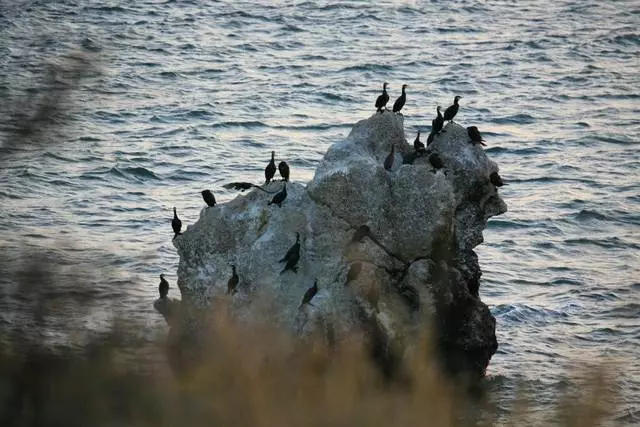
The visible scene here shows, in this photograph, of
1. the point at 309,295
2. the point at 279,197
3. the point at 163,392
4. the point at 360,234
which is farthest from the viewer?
the point at 279,197

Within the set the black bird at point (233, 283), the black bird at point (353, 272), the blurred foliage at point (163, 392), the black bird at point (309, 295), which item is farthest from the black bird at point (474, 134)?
the blurred foliage at point (163, 392)

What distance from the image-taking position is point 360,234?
1537 cm

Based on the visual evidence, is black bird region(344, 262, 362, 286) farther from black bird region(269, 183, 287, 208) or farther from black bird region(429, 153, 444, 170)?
black bird region(429, 153, 444, 170)

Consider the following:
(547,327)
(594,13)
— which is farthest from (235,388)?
(594,13)

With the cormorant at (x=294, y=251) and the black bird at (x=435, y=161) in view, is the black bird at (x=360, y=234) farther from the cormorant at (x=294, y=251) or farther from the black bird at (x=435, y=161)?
the black bird at (x=435, y=161)

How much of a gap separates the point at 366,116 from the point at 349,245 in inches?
→ 736

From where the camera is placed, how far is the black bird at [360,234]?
15.4 m

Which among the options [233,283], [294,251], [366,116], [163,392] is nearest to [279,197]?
[294,251]

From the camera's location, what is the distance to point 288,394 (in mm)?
6797

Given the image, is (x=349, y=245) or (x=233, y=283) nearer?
(x=233, y=283)

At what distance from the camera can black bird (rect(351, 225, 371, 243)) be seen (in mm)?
15352

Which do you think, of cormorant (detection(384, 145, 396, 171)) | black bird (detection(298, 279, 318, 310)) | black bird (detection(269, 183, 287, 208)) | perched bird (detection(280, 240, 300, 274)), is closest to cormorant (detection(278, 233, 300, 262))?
perched bird (detection(280, 240, 300, 274))

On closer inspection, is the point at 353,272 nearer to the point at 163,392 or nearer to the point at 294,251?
the point at 294,251

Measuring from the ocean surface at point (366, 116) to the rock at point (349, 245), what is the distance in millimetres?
1335
